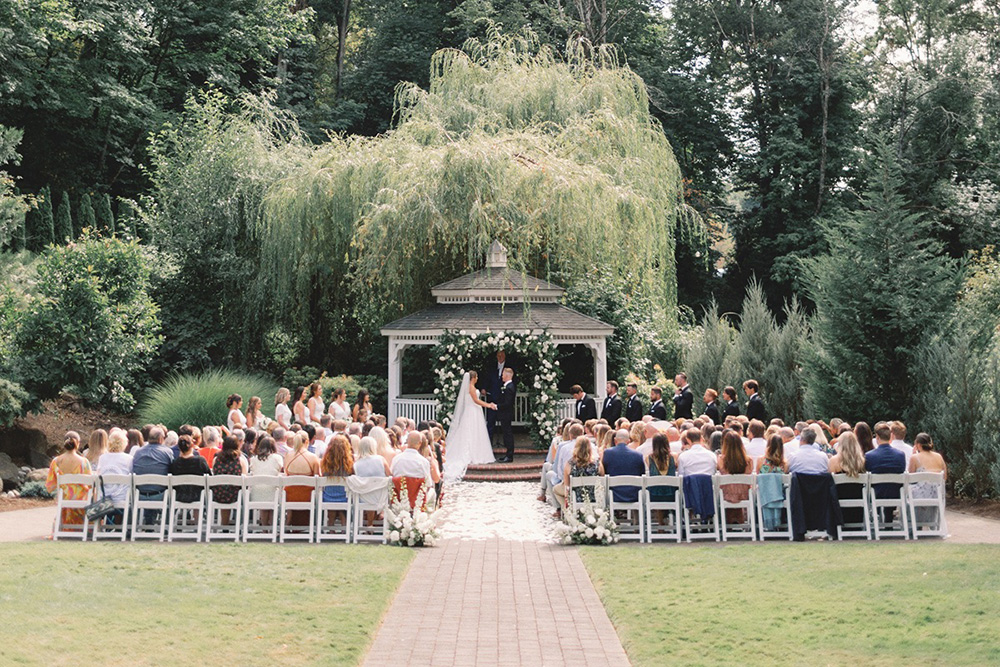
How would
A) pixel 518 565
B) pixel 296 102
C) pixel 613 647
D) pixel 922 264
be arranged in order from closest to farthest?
pixel 613 647 < pixel 518 565 < pixel 922 264 < pixel 296 102

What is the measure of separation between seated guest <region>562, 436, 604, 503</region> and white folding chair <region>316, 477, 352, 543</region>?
292cm

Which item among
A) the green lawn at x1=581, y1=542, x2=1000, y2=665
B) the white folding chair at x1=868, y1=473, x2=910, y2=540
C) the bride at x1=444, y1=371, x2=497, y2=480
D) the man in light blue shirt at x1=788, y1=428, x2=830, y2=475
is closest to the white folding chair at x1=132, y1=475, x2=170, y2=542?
the green lawn at x1=581, y1=542, x2=1000, y2=665

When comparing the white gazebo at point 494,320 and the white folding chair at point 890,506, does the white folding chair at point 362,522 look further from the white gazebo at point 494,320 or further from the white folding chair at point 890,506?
the white gazebo at point 494,320

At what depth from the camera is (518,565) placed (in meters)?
11.5

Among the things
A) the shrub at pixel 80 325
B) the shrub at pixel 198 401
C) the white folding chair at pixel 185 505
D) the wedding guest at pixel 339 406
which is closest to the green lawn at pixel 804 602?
the white folding chair at pixel 185 505

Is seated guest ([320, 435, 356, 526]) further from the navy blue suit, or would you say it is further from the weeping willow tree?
the weeping willow tree

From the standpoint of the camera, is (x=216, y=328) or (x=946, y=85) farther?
(x=946, y=85)

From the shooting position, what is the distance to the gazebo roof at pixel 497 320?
21.7 m

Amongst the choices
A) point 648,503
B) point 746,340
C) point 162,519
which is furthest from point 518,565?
point 746,340

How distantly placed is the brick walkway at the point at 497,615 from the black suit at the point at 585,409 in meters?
7.53

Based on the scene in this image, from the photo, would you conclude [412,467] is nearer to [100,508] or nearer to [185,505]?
[185,505]

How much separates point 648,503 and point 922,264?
8319mm

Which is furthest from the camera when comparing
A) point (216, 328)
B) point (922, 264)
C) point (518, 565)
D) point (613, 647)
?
point (216, 328)

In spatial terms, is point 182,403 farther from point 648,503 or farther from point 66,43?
point 66,43
